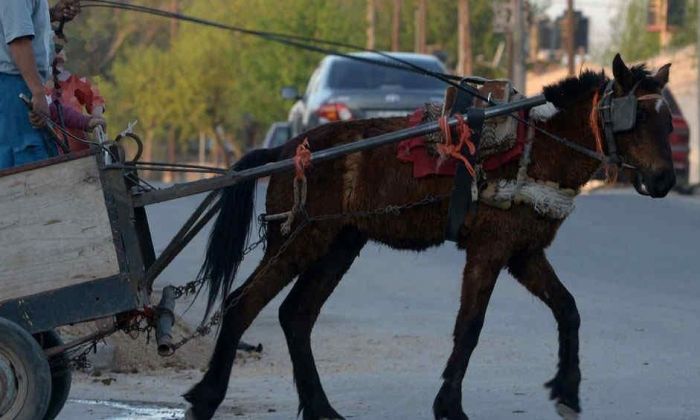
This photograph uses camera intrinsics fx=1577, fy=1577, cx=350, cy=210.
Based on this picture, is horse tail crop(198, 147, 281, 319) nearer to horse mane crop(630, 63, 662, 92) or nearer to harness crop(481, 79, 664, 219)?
harness crop(481, 79, 664, 219)

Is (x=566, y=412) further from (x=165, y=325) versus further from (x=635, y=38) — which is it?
(x=635, y=38)

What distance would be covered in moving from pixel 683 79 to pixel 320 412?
57424mm

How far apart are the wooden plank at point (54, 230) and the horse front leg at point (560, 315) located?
214cm

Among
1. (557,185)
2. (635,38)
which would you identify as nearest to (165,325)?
(557,185)

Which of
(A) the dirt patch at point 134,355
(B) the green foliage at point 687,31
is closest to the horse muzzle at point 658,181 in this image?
(A) the dirt patch at point 134,355

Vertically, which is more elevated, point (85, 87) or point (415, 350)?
point (85, 87)

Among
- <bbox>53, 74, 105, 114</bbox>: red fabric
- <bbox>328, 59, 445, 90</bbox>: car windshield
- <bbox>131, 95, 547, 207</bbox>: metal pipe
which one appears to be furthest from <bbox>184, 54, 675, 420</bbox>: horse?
<bbox>328, 59, 445, 90</bbox>: car windshield

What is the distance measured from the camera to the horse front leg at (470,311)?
7488mm

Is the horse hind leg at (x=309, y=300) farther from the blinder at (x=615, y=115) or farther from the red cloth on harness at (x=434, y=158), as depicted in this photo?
the blinder at (x=615, y=115)

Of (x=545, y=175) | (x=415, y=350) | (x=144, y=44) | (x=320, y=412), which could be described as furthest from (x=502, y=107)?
(x=144, y=44)

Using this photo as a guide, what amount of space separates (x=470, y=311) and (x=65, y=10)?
248 cm

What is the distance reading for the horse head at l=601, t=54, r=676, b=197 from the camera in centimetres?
748

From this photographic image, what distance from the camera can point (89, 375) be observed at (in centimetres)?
967

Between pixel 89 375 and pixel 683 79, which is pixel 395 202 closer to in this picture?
pixel 89 375
